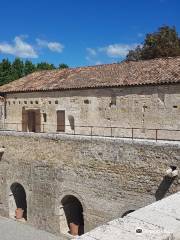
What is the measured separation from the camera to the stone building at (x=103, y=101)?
1842 cm

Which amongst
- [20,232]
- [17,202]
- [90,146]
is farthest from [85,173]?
[17,202]

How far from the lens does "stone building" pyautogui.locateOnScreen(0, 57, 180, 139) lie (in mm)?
18422

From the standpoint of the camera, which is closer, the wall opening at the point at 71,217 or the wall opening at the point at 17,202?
the wall opening at the point at 71,217

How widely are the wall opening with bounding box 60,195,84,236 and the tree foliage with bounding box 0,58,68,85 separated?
106 ft

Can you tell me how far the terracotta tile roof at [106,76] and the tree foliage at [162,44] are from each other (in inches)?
486

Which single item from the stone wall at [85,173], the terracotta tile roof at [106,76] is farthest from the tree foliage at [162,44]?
the stone wall at [85,173]

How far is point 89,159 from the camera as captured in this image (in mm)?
15812

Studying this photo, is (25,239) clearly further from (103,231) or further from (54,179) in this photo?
(103,231)

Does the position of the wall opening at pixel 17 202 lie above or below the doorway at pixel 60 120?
below

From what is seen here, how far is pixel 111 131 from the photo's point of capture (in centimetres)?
1906

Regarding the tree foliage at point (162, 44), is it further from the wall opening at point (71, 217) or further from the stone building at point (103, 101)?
the wall opening at point (71, 217)

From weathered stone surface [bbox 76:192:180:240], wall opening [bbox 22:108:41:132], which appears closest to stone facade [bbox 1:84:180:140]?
wall opening [bbox 22:108:41:132]

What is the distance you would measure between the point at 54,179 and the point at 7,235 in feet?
12.1

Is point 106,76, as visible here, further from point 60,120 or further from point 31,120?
point 31,120
